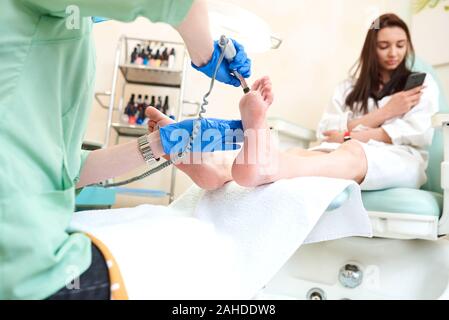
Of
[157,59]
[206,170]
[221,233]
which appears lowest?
[221,233]

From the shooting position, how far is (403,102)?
140 cm

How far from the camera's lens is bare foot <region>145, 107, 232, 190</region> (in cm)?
87

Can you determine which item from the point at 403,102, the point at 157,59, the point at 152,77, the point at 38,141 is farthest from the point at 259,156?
the point at 152,77

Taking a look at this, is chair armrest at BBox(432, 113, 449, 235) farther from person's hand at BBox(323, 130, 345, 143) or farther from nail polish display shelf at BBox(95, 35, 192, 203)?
nail polish display shelf at BBox(95, 35, 192, 203)

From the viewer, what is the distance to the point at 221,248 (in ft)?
2.13

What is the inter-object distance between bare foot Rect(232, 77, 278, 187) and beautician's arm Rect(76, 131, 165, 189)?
187mm

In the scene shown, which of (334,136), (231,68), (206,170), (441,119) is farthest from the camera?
(334,136)

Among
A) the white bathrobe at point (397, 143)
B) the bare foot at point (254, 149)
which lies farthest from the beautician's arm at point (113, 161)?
the white bathrobe at point (397, 143)

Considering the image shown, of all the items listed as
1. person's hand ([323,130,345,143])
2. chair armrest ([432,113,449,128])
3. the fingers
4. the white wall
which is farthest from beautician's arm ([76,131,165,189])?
the white wall

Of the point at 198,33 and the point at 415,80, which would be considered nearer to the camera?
the point at 198,33

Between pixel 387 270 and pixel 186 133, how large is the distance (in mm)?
772

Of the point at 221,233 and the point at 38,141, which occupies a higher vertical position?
the point at 38,141

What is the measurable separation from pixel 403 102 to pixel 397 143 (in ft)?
0.60

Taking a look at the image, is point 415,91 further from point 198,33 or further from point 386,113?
point 198,33
